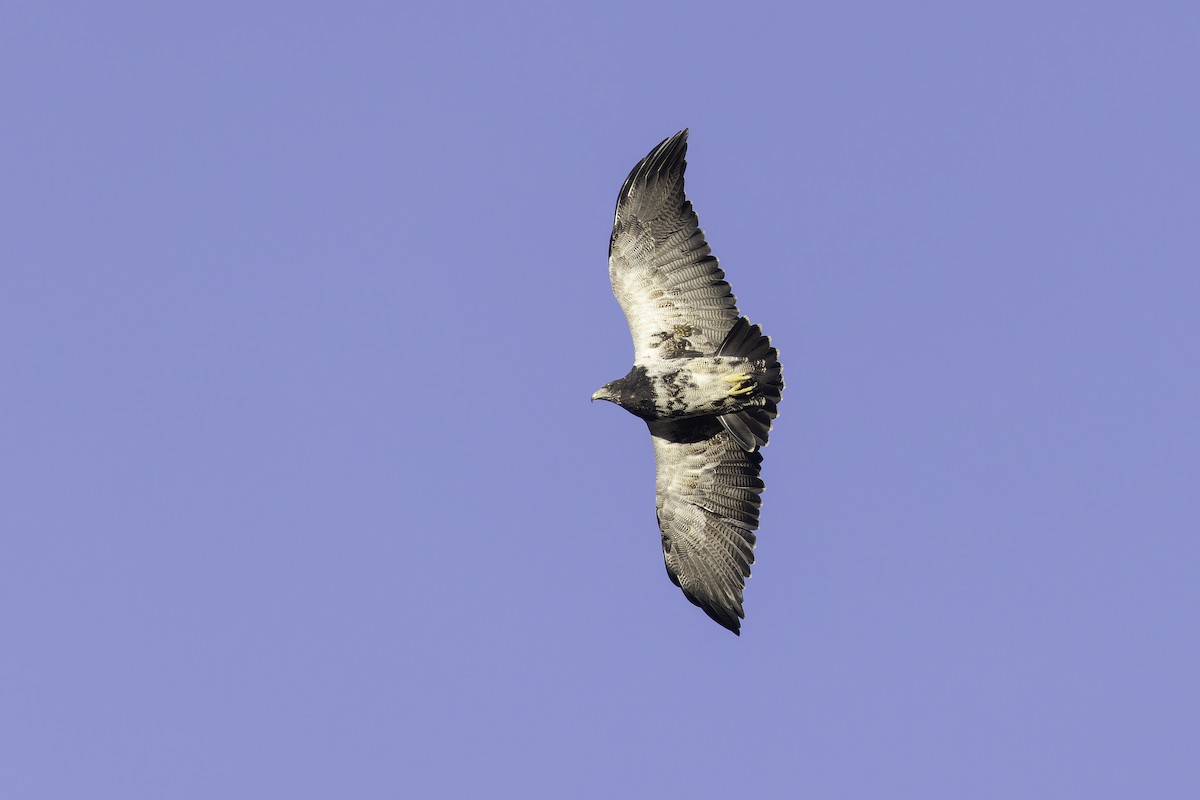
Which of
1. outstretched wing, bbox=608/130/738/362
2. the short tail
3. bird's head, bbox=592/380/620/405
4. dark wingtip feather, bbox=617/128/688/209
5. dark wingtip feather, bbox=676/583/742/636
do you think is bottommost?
dark wingtip feather, bbox=676/583/742/636

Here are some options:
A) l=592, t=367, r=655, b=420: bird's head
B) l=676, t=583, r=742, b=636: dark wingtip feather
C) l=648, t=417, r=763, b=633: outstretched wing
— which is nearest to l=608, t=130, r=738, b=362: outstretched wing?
l=592, t=367, r=655, b=420: bird's head

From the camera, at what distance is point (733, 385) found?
66.1ft

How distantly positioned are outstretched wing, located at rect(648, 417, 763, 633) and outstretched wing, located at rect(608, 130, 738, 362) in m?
1.57

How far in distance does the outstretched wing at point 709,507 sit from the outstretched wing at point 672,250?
1571 millimetres

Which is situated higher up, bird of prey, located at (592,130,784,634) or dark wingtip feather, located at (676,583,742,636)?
bird of prey, located at (592,130,784,634)

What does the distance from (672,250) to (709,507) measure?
3.72 metres

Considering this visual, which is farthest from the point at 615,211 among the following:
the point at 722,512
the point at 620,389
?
the point at 722,512

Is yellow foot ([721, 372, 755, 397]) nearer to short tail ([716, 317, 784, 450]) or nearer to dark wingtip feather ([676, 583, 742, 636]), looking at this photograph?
short tail ([716, 317, 784, 450])

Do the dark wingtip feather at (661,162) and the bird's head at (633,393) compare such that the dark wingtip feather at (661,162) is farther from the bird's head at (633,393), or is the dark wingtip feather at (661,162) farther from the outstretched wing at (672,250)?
the bird's head at (633,393)

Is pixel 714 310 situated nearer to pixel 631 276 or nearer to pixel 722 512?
pixel 631 276

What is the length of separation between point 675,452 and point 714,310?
90.2 inches

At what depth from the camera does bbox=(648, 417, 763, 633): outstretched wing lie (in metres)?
21.6

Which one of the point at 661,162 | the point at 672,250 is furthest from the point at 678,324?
the point at 661,162

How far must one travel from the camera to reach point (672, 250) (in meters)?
20.5
